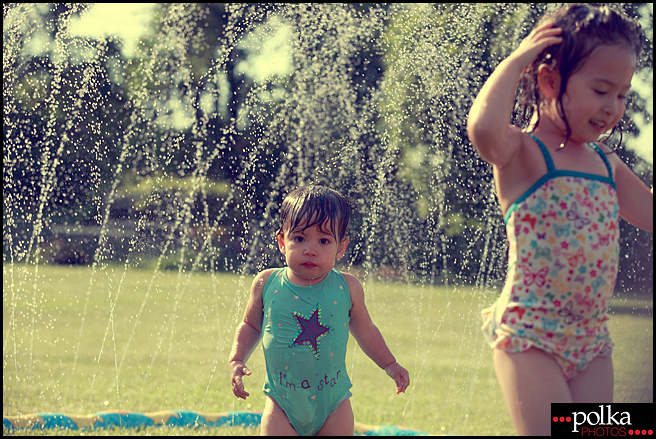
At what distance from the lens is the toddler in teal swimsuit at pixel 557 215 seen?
1.49 m

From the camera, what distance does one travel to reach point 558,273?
1514 millimetres

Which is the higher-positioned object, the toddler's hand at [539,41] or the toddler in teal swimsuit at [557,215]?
the toddler's hand at [539,41]

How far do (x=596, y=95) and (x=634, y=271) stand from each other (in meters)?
3.21

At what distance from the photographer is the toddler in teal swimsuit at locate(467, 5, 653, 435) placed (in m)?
1.49

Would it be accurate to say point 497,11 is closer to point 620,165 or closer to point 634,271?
point 634,271

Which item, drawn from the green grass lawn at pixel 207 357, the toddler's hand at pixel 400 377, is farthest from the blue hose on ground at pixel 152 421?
the toddler's hand at pixel 400 377

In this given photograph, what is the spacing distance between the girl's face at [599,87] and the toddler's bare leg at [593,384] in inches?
25.1

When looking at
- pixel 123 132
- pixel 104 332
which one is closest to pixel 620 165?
pixel 104 332

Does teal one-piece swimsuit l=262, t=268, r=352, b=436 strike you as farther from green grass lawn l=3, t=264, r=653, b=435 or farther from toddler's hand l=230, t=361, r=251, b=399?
green grass lawn l=3, t=264, r=653, b=435

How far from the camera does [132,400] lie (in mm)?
3973

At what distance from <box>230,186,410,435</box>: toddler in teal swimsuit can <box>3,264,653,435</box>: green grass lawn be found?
1.59 m

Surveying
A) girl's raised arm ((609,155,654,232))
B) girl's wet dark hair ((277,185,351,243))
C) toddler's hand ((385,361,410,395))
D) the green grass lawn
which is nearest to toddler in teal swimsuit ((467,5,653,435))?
girl's raised arm ((609,155,654,232))

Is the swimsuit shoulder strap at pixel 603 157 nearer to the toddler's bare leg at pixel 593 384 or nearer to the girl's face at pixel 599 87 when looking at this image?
the girl's face at pixel 599 87

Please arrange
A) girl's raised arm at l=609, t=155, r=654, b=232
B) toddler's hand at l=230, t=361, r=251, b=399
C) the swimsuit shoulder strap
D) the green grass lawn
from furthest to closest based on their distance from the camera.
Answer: the green grass lawn → toddler's hand at l=230, t=361, r=251, b=399 → girl's raised arm at l=609, t=155, r=654, b=232 → the swimsuit shoulder strap
